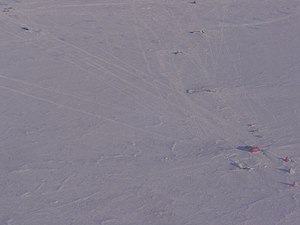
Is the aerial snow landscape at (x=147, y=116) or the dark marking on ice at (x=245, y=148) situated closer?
the aerial snow landscape at (x=147, y=116)

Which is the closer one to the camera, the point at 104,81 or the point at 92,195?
the point at 92,195

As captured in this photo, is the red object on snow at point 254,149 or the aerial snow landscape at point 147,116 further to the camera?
the red object on snow at point 254,149

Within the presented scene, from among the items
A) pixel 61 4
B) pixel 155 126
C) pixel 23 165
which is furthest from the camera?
pixel 61 4

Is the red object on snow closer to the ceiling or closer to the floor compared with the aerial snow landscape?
closer to the ceiling

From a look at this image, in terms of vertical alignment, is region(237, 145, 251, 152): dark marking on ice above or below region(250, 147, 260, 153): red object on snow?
below

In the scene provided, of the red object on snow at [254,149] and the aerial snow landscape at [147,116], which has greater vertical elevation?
the red object on snow at [254,149]

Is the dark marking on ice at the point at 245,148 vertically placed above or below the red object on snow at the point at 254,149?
below

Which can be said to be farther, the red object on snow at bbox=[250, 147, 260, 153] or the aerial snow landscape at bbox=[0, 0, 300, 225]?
the red object on snow at bbox=[250, 147, 260, 153]

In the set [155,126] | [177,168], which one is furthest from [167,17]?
[177,168]

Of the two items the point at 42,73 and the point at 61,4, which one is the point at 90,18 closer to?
the point at 61,4
